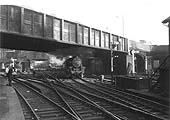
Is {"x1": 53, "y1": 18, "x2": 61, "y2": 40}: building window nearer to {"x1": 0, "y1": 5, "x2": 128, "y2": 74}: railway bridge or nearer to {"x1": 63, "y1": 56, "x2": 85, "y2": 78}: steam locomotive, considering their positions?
{"x1": 0, "y1": 5, "x2": 128, "y2": 74}: railway bridge

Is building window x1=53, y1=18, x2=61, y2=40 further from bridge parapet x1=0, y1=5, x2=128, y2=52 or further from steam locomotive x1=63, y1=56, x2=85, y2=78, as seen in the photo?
steam locomotive x1=63, y1=56, x2=85, y2=78

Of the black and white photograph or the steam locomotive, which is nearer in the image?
the black and white photograph

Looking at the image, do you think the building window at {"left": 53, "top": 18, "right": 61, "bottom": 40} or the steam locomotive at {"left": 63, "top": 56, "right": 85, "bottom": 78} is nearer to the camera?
the building window at {"left": 53, "top": 18, "right": 61, "bottom": 40}

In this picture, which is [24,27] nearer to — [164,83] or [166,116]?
[164,83]

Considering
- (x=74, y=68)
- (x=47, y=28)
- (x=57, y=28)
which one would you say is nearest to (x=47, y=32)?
(x=47, y=28)

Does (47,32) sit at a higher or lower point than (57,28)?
lower

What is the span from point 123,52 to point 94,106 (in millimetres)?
25562

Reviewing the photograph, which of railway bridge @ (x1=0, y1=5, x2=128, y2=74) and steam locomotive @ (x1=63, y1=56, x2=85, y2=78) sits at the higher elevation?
railway bridge @ (x1=0, y1=5, x2=128, y2=74)

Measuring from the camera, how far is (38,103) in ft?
33.7

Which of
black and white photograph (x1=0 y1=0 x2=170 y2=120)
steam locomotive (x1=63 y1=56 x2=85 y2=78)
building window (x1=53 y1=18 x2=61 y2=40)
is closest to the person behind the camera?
black and white photograph (x1=0 y1=0 x2=170 y2=120)

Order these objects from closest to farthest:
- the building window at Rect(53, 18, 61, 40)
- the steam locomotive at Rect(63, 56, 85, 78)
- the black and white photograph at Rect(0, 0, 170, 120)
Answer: the black and white photograph at Rect(0, 0, 170, 120) < the building window at Rect(53, 18, 61, 40) < the steam locomotive at Rect(63, 56, 85, 78)

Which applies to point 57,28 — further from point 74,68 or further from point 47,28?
point 74,68

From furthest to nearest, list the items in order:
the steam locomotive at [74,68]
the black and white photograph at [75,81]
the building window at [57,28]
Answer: the steam locomotive at [74,68] < the building window at [57,28] < the black and white photograph at [75,81]

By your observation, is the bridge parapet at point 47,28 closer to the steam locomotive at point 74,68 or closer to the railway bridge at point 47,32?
the railway bridge at point 47,32
